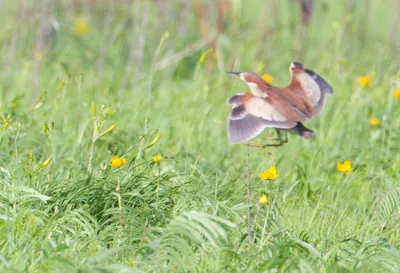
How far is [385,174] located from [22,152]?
1.87 metres

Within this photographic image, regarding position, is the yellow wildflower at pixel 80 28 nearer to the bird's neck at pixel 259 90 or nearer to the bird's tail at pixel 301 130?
the bird's neck at pixel 259 90

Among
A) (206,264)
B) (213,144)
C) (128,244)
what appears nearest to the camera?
(206,264)

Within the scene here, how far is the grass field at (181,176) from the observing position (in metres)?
2.97

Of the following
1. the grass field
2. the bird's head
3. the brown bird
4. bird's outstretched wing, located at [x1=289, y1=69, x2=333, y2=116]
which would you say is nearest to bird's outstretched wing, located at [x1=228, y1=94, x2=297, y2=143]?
the brown bird

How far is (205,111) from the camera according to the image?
4.94 metres

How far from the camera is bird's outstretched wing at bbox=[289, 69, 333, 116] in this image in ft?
13.8

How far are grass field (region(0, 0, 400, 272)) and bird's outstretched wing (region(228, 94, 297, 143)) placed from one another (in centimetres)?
26

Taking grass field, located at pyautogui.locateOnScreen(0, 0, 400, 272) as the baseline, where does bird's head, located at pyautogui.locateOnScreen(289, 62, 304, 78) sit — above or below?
above

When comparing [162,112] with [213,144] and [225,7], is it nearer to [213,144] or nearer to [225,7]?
[213,144]

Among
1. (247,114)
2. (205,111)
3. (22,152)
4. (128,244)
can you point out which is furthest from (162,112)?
(128,244)

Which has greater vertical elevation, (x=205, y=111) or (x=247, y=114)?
(x=247, y=114)

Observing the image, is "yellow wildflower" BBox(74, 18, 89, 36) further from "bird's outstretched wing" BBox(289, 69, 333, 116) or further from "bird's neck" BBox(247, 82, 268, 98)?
"bird's neck" BBox(247, 82, 268, 98)

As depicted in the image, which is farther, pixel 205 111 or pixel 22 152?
pixel 205 111

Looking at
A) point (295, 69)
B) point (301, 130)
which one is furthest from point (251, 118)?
point (295, 69)
